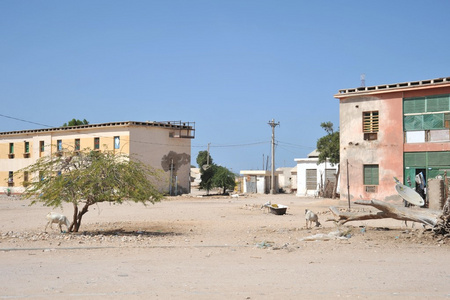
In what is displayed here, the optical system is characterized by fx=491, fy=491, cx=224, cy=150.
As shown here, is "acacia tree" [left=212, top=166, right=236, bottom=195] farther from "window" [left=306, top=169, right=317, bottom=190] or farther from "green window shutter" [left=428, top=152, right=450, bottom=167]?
"green window shutter" [left=428, top=152, right=450, bottom=167]

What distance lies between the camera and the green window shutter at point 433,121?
28172 mm

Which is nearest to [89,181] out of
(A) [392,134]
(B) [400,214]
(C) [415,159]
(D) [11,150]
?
(B) [400,214]

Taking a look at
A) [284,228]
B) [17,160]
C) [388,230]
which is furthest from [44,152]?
[388,230]

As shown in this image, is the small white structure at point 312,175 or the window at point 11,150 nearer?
the small white structure at point 312,175

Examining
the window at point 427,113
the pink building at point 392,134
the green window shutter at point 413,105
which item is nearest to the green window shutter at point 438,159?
the pink building at point 392,134

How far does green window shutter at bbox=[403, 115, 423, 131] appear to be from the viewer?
2894 cm

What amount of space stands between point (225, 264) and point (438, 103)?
869 inches

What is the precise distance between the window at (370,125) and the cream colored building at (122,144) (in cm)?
1864

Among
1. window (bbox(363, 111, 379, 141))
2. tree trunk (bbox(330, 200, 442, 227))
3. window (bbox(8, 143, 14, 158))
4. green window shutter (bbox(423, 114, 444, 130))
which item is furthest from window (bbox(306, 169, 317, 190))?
window (bbox(8, 143, 14, 158))

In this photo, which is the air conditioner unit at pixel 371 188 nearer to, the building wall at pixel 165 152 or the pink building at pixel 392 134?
the pink building at pixel 392 134

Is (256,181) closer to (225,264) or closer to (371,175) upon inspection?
(371,175)

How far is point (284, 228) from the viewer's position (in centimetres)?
1812

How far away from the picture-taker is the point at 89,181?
51.4 ft

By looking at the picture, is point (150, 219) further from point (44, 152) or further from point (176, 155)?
point (44, 152)
